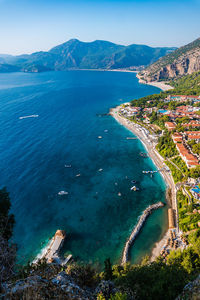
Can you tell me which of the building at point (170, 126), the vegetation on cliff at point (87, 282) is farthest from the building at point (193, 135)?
the vegetation on cliff at point (87, 282)

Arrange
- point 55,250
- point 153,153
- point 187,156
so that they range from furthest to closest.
Answer: point 153,153, point 187,156, point 55,250

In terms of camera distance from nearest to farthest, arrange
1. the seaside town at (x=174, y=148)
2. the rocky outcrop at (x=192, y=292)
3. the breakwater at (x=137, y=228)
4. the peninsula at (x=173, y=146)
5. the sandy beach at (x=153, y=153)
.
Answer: the rocky outcrop at (x=192, y=292) < the breakwater at (x=137, y=228) < the sandy beach at (x=153, y=153) < the seaside town at (x=174, y=148) < the peninsula at (x=173, y=146)

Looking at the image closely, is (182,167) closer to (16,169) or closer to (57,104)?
(16,169)

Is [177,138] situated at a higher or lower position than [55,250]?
higher

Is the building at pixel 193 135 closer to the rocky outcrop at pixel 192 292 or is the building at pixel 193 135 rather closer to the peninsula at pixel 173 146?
the peninsula at pixel 173 146

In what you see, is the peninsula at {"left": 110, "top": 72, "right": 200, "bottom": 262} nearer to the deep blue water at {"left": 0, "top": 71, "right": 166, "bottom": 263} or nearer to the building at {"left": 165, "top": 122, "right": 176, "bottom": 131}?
the building at {"left": 165, "top": 122, "right": 176, "bottom": 131}

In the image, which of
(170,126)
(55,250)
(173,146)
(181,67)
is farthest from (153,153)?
(181,67)

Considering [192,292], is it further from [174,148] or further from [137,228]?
[174,148]
